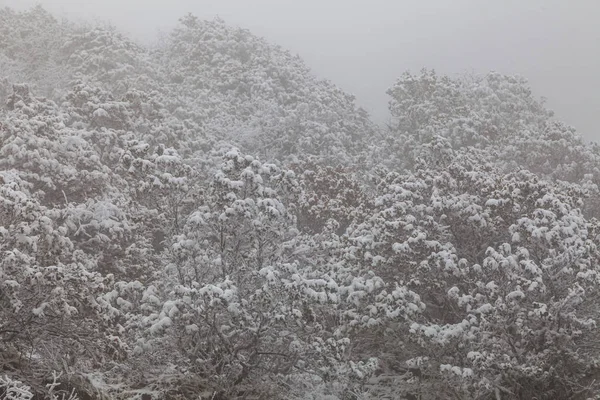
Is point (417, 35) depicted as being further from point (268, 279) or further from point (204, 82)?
point (268, 279)

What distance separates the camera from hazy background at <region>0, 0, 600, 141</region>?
Answer: 52.2 m

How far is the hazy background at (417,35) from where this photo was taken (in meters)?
52.2

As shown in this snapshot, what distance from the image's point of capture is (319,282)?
423 inches

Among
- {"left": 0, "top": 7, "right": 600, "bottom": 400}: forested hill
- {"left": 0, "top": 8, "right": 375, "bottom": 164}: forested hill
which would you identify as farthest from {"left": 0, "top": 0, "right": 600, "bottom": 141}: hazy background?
{"left": 0, "top": 7, "right": 600, "bottom": 400}: forested hill

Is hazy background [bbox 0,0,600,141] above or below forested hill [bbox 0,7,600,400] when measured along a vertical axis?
above

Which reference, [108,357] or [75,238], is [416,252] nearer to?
[108,357]

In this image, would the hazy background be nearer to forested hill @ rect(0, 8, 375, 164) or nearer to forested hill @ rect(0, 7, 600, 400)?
forested hill @ rect(0, 8, 375, 164)

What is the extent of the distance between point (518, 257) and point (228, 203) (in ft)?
20.6

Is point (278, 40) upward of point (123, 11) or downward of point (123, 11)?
upward

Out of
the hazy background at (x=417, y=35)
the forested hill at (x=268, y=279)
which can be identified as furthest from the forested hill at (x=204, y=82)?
the hazy background at (x=417, y=35)

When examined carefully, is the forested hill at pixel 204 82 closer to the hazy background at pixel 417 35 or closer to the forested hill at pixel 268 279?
the forested hill at pixel 268 279

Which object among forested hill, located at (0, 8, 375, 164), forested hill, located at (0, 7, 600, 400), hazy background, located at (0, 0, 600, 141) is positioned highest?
hazy background, located at (0, 0, 600, 141)

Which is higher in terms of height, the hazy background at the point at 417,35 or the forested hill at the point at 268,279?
the hazy background at the point at 417,35

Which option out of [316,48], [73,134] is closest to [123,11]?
[316,48]
